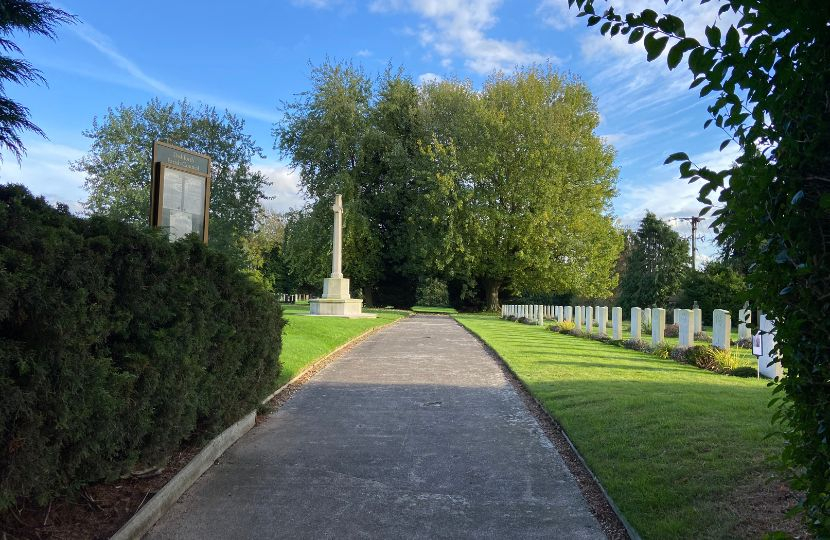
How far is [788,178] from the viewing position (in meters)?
2.33

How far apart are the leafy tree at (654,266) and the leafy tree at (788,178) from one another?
46.4m

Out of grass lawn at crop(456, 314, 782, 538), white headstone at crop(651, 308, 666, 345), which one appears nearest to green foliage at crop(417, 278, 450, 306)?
white headstone at crop(651, 308, 666, 345)

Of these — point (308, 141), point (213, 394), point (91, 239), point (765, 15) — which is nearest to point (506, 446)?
point (213, 394)

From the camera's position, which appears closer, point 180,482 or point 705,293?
point 180,482

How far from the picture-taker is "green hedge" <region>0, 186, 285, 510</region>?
3.07m

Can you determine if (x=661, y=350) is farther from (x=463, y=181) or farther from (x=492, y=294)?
(x=492, y=294)

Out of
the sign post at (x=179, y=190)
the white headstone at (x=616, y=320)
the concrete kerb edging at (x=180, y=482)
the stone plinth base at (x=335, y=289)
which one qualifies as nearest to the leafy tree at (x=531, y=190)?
the stone plinth base at (x=335, y=289)

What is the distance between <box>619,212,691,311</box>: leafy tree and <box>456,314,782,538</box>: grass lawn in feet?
128

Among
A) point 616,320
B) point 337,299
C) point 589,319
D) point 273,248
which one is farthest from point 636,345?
point 273,248

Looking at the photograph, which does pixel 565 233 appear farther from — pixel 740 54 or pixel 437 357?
pixel 740 54

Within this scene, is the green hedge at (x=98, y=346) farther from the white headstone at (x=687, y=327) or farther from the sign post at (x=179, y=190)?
the white headstone at (x=687, y=327)

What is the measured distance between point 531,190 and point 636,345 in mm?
24244

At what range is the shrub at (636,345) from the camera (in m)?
16.3

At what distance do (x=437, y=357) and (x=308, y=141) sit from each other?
31959 mm
